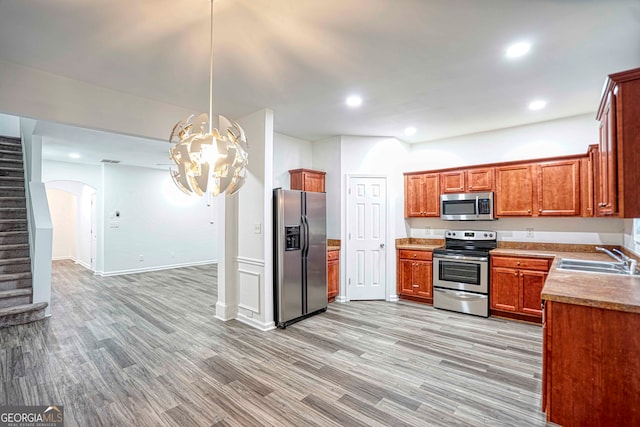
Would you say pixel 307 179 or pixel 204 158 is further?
pixel 307 179

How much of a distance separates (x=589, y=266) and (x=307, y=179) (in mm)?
3733

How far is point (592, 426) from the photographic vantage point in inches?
73.8

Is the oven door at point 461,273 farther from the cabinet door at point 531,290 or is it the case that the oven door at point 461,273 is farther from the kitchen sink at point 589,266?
the kitchen sink at point 589,266

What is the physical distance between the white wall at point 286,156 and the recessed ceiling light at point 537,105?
3370 mm

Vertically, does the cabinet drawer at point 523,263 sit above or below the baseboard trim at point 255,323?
above

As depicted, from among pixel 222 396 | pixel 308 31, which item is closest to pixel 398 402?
pixel 222 396

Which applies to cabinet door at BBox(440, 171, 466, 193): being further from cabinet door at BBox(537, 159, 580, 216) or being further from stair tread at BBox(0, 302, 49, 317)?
stair tread at BBox(0, 302, 49, 317)

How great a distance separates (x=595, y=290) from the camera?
6.60 ft

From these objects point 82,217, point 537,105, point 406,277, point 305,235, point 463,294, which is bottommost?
point 463,294

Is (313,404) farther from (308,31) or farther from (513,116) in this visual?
(513,116)

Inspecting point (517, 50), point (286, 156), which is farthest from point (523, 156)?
point (286, 156)

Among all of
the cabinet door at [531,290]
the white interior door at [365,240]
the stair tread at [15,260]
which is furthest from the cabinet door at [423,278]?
the stair tread at [15,260]

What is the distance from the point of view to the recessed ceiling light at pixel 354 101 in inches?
137

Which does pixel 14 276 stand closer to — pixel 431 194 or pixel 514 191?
pixel 431 194
